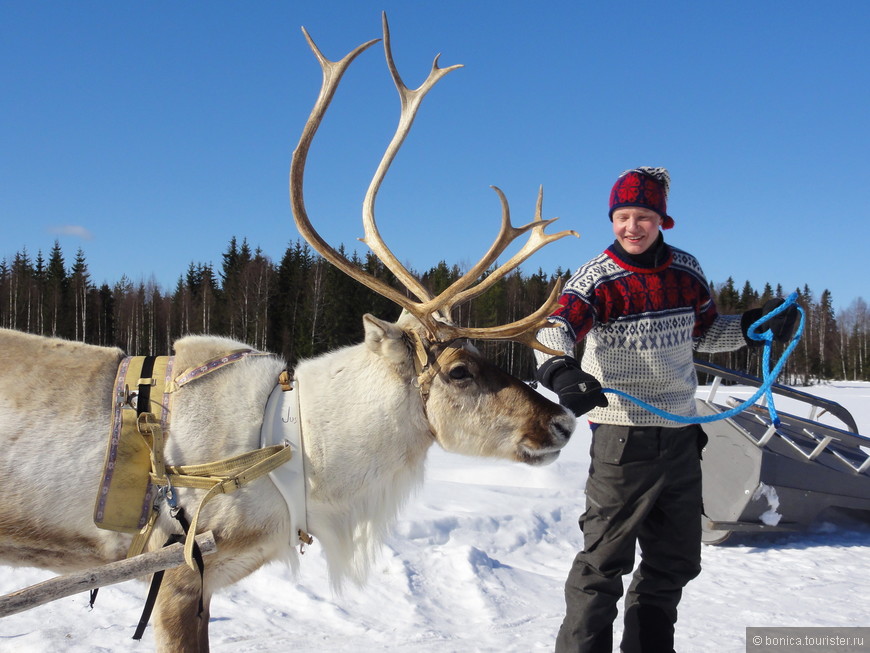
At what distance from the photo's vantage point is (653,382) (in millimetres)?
2566

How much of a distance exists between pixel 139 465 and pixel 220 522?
13.9 inches

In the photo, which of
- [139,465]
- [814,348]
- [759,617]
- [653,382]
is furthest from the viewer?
[814,348]

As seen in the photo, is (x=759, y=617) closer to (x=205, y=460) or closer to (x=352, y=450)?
(x=352, y=450)

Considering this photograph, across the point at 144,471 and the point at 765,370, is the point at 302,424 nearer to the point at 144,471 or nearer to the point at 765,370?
the point at 144,471

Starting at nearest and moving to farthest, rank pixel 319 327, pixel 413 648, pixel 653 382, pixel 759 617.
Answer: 1. pixel 653 382
2. pixel 413 648
3. pixel 759 617
4. pixel 319 327

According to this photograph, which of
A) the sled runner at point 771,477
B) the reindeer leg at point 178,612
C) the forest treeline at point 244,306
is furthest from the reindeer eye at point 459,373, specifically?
the forest treeline at point 244,306

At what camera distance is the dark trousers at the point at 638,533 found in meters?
2.43

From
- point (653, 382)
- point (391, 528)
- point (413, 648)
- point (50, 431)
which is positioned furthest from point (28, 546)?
point (653, 382)

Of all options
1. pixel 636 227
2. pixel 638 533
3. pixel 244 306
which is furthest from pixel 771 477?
pixel 244 306

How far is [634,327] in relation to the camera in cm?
252

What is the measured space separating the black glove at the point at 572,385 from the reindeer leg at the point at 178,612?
59.4 inches

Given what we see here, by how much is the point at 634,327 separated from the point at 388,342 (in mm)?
1069

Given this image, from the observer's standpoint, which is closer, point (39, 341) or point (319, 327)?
point (39, 341)

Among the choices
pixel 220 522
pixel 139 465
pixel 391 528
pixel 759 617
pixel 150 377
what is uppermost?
pixel 150 377
